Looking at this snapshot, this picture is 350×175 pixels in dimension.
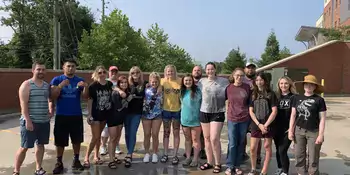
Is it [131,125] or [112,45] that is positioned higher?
[112,45]

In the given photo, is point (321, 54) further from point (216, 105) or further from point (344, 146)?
point (216, 105)

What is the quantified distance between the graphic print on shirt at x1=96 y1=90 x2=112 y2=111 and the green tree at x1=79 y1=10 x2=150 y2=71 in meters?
17.9

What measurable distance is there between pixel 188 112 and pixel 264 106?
1.28 meters

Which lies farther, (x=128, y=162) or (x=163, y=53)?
(x=163, y=53)

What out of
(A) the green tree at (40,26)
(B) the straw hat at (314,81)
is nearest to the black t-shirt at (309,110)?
(B) the straw hat at (314,81)

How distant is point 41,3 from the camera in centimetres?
3838

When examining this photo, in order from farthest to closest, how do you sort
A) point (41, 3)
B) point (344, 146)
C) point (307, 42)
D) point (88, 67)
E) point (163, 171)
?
point (307, 42)
point (41, 3)
point (88, 67)
point (344, 146)
point (163, 171)

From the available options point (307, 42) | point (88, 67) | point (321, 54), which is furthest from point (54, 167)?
point (307, 42)

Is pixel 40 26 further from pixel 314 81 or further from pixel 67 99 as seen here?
pixel 314 81

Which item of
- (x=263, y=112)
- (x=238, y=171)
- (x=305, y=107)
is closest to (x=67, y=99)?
(x=238, y=171)

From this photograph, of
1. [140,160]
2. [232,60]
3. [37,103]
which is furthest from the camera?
[232,60]

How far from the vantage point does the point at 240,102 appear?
4.89m

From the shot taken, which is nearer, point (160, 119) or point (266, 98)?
point (266, 98)

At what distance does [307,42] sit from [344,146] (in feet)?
155
